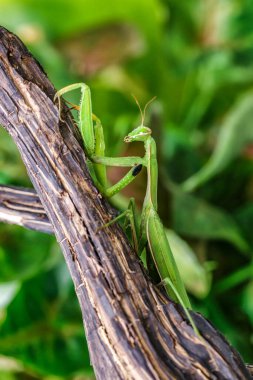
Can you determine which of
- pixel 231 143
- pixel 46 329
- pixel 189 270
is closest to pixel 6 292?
pixel 46 329

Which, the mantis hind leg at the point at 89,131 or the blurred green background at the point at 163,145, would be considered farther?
the blurred green background at the point at 163,145

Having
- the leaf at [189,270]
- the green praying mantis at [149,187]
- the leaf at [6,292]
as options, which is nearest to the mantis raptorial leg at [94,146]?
the green praying mantis at [149,187]

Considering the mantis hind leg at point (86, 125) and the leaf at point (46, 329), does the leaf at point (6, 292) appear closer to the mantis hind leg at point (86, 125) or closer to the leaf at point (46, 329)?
the leaf at point (46, 329)

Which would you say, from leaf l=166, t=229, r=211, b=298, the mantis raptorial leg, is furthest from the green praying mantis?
leaf l=166, t=229, r=211, b=298

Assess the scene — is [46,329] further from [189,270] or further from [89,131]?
[89,131]

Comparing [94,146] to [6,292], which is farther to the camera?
[6,292]

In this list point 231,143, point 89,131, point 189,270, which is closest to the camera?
point 89,131
